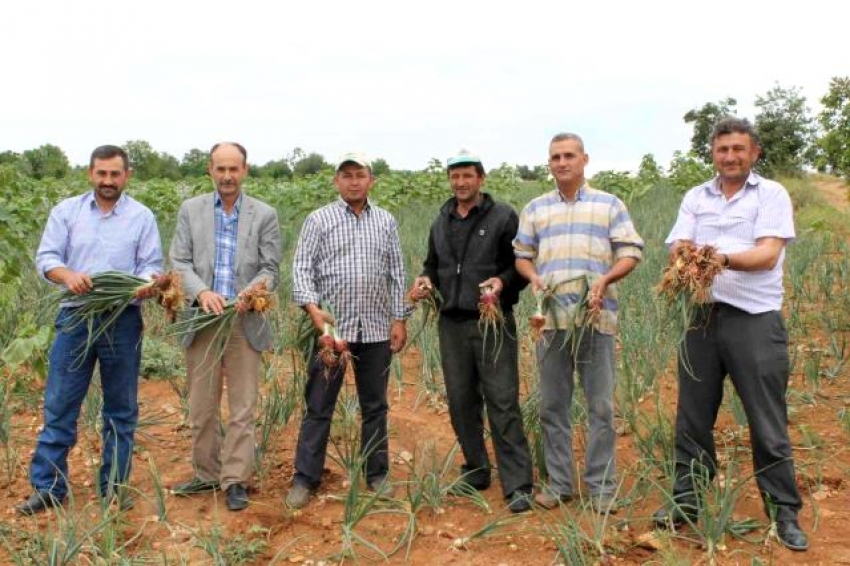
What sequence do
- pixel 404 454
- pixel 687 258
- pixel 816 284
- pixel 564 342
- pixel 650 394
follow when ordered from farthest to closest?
pixel 816 284 < pixel 650 394 < pixel 404 454 < pixel 564 342 < pixel 687 258

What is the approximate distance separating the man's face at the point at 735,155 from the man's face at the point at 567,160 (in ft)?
1.83

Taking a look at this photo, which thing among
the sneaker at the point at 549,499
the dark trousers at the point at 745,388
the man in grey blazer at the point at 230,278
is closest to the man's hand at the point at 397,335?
the man in grey blazer at the point at 230,278

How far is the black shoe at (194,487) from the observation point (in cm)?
409

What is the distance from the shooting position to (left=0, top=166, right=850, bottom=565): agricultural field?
3.41 meters

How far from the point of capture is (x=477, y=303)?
3.91 m

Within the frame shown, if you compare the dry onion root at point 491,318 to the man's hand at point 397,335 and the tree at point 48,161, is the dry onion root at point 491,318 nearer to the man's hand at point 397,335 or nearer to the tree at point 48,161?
the man's hand at point 397,335

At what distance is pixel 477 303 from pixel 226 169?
4.22 feet

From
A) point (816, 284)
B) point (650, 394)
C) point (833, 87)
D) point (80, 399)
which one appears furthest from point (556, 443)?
point (833, 87)

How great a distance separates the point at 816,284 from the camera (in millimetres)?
7703

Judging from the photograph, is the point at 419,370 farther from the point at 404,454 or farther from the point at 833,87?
the point at 833,87

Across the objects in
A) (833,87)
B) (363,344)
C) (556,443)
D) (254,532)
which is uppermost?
(833,87)

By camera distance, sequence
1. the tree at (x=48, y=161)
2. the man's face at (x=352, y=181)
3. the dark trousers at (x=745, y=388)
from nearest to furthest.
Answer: the dark trousers at (x=745, y=388)
the man's face at (x=352, y=181)
the tree at (x=48, y=161)

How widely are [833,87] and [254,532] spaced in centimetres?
713

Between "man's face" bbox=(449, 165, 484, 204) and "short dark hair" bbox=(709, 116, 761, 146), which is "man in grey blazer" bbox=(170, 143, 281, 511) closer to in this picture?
"man's face" bbox=(449, 165, 484, 204)
